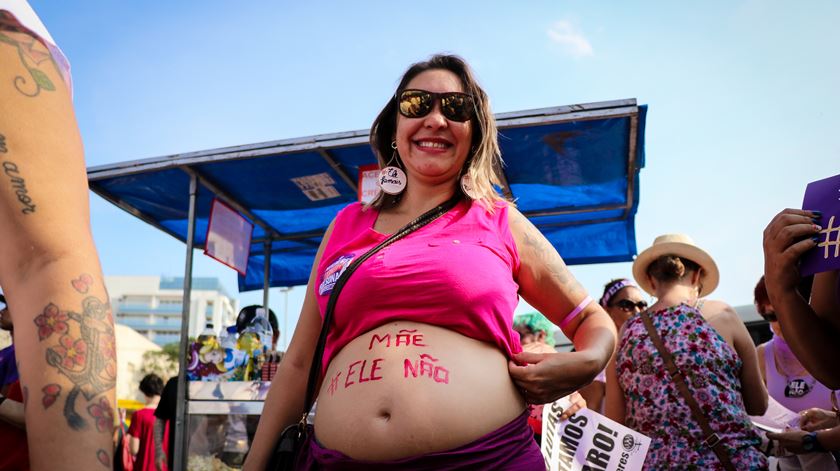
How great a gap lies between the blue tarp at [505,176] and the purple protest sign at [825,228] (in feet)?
7.98

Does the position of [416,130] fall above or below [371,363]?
above

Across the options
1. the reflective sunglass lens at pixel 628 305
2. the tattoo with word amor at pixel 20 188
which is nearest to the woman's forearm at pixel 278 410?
the tattoo with word amor at pixel 20 188

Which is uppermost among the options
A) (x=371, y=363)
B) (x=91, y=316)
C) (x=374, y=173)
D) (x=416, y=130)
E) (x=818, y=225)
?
(x=374, y=173)

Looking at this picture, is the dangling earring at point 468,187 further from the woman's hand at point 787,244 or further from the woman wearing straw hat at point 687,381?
the woman wearing straw hat at point 687,381

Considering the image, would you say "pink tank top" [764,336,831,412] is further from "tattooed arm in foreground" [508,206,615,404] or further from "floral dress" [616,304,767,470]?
"tattooed arm in foreground" [508,206,615,404]

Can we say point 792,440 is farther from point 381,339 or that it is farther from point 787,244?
point 381,339

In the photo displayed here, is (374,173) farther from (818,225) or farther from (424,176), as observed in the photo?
(818,225)

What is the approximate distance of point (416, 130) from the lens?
2.19 meters

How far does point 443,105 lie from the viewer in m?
2.20

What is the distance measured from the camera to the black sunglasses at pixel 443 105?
7.18 ft

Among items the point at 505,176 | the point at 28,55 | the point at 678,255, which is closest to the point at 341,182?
the point at 505,176

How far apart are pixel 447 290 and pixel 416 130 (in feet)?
2.28

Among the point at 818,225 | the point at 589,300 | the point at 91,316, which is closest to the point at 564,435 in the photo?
the point at 589,300

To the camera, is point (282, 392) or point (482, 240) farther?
point (282, 392)
